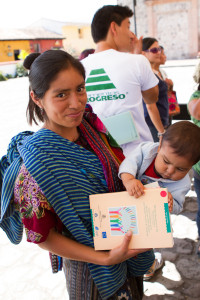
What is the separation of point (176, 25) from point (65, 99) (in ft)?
89.8

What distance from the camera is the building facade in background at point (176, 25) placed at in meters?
25.2

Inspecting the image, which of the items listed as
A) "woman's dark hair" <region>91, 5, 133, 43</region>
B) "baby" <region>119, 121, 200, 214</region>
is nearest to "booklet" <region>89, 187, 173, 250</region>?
"baby" <region>119, 121, 200, 214</region>

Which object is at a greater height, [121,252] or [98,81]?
[98,81]

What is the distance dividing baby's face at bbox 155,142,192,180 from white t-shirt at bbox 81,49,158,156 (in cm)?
88

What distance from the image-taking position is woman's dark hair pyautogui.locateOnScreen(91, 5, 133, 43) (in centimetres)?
237

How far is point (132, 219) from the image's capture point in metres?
1.19

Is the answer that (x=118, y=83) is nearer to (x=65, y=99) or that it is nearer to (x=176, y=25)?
(x=65, y=99)

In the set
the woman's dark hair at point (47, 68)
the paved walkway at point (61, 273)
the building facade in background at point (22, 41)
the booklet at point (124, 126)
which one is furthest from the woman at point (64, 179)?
the building facade in background at point (22, 41)

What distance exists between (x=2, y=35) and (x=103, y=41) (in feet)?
116

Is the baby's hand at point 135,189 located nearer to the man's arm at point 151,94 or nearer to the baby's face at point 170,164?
the baby's face at point 170,164

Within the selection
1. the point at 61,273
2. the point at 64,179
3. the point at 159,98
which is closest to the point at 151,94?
the point at 159,98

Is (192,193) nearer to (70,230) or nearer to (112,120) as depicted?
(112,120)

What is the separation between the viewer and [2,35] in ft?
111

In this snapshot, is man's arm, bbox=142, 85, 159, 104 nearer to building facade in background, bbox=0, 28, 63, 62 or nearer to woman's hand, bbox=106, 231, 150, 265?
woman's hand, bbox=106, 231, 150, 265
